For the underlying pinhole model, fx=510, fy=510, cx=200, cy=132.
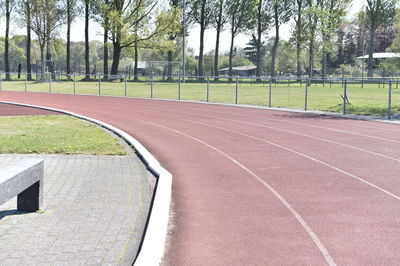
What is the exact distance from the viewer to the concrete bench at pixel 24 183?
563 cm

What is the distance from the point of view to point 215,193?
7.73m

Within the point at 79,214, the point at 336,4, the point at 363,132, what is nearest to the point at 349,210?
the point at 79,214

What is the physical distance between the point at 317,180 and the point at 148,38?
50764mm

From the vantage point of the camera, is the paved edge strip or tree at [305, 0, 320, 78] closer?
the paved edge strip

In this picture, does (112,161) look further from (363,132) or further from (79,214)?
(363,132)

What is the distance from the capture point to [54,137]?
518 inches

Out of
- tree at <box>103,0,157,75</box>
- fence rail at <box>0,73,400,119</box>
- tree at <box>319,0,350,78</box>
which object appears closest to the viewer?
fence rail at <box>0,73,400,119</box>

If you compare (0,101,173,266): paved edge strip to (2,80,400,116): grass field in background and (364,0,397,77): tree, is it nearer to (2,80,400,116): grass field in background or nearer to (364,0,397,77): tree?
(2,80,400,116): grass field in background

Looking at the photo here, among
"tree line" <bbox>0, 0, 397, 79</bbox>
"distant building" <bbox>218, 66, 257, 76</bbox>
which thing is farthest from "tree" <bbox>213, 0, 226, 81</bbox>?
"distant building" <bbox>218, 66, 257, 76</bbox>

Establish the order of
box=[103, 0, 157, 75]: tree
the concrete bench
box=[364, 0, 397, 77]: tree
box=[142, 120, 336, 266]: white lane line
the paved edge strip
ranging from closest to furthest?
the paved edge strip
box=[142, 120, 336, 266]: white lane line
the concrete bench
box=[103, 0, 157, 75]: tree
box=[364, 0, 397, 77]: tree

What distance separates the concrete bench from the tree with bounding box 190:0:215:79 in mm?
66453

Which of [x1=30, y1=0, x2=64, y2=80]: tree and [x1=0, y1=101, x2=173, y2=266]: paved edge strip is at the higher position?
[x1=30, y1=0, x2=64, y2=80]: tree

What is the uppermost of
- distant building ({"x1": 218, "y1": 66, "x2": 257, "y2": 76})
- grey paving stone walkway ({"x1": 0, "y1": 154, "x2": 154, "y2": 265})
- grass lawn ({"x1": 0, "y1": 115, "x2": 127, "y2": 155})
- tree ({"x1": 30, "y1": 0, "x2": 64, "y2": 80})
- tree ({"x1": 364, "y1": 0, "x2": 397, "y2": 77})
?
tree ({"x1": 364, "y1": 0, "x2": 397, "y2": 77})

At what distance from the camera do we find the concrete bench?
5.63 m
